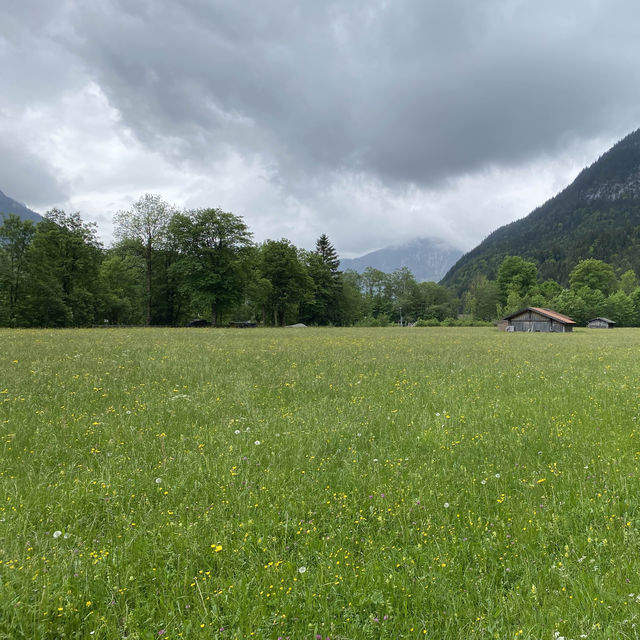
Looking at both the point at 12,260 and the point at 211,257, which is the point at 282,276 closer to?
the point at 211,257

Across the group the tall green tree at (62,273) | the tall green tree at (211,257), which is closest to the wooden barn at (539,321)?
the tall green tree at (211,257)

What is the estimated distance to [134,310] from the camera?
64312 millimetres

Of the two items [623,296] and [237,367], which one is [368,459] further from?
[623,296]

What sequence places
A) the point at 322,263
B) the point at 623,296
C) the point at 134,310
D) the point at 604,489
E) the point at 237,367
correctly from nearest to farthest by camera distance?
the point at 604,489, the point at 237,367, the point at 134,310, the point at 322,263, the point at 623,296

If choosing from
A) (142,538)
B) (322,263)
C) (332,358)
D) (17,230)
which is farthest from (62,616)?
(322,263)

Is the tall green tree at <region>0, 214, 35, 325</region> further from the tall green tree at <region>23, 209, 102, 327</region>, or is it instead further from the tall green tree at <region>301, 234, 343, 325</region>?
the tall green tree at <region>301, 234, 343, 325</region>

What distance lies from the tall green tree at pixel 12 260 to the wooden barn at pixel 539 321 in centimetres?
8484

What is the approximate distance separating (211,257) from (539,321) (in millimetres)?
66017

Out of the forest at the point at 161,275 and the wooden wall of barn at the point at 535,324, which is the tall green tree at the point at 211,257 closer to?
the forest at the point at 161,275

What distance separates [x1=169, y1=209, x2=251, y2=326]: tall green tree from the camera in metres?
53.8

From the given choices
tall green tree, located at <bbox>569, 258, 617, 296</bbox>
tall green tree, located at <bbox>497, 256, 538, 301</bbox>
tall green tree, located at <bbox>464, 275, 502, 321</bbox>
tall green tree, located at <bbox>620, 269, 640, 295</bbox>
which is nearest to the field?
tall green tree, located at <bbox>464, 275, 502, 321</bbox>

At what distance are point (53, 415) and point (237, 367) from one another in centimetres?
645

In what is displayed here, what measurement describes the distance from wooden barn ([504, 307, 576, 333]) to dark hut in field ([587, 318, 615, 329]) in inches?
1313

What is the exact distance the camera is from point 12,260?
45.4m
